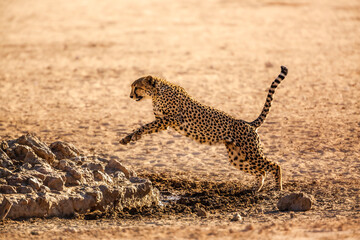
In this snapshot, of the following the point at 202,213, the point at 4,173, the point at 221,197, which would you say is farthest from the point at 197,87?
the point at 4,173

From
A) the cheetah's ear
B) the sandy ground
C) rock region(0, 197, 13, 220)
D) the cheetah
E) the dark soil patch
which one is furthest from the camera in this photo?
the cheetah's ear

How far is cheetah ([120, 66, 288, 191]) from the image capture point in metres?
8.62

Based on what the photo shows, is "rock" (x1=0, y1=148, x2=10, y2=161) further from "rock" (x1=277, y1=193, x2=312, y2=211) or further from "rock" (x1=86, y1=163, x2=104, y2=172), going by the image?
"rock" (x1=277, y1=193, x2=312, y2=211)

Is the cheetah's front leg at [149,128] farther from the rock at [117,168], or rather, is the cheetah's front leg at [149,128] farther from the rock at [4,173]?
the rock at [4,173]

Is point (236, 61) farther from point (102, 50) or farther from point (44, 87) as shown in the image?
point (44, 87)

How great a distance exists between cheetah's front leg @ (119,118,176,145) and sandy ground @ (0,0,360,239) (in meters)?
1.16

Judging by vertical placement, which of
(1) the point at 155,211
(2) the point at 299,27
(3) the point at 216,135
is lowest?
(1) the point at 155,211

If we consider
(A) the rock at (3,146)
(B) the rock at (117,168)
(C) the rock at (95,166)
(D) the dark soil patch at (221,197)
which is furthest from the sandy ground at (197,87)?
(A) the rock at (3,146)

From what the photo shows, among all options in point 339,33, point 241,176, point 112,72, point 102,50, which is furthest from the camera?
point 339,33

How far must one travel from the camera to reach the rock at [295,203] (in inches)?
308

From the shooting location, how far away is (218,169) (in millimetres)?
9867

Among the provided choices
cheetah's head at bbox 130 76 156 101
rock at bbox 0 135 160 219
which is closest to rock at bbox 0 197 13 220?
rock at bbox 0 135 160 219

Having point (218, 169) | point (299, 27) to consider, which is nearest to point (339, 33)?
point (299, 27)

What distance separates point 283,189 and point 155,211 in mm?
1977
